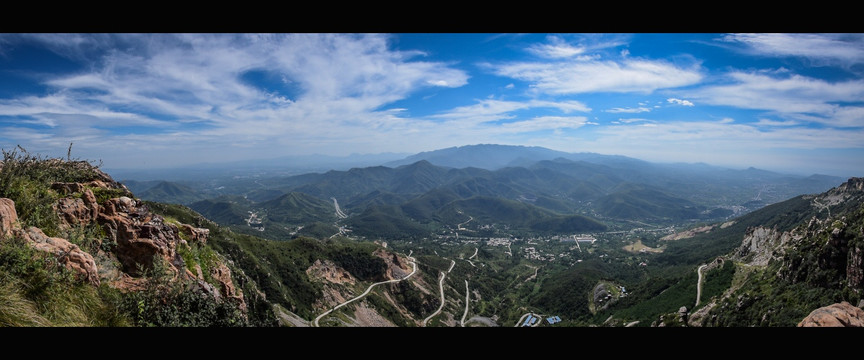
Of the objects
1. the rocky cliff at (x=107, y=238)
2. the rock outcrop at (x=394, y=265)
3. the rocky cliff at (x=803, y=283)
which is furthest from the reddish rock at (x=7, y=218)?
the rock outcrop at (x=394, y=265)

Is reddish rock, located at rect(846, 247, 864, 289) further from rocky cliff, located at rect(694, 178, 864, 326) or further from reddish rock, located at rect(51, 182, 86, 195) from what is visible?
reddish rock, located at rect(51, 182, 86, 195)

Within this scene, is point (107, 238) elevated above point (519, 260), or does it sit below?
above

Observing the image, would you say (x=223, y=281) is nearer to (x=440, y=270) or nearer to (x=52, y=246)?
(x=52, y=246)

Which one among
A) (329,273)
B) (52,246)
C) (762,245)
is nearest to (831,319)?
(52,246)

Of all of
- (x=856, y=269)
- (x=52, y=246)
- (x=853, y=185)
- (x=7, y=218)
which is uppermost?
(x=7, y=218)
